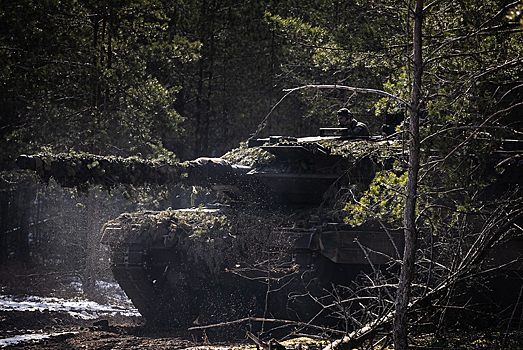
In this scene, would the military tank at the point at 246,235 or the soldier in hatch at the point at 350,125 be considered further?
the soldier in hatch at the point at 350,125

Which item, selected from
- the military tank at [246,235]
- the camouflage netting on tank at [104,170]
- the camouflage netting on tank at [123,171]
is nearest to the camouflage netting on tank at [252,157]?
the military tank at [246,235]

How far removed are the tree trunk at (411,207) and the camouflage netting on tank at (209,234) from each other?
433cm

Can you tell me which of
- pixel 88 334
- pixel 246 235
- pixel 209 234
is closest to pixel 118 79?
pixel 209 234

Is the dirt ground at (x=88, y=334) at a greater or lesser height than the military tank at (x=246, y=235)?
lesser

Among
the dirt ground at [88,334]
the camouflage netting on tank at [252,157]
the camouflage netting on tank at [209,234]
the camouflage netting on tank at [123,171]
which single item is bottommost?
the dirt ground at [88,334]

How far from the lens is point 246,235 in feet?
30.2

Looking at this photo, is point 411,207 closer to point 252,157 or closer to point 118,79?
point 252,157

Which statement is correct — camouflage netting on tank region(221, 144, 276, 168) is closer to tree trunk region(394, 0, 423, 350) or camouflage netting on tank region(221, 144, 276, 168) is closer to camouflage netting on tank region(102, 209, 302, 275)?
camouflage netting on tank region(102, 209, 302, 275)

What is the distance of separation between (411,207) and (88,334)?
6731 mm

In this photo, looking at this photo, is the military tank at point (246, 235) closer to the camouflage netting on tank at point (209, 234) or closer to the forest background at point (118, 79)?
the camouflage netting on tank at point (209, 234)

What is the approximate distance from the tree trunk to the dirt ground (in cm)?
315

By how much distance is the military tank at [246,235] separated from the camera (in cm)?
859

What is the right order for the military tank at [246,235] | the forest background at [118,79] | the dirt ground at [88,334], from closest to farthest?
the dirt ground at [88,334]
the military tank at [246,235]
the forest background at [118,79]

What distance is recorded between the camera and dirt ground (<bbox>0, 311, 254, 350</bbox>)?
8469 millimetres
